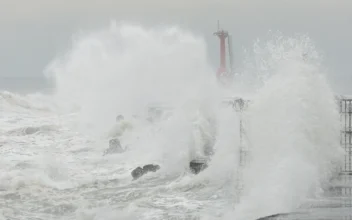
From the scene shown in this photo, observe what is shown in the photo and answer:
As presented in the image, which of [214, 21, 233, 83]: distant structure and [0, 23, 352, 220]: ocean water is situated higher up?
[214, 21, 233, 83]: distant structure

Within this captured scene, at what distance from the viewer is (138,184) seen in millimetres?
12344

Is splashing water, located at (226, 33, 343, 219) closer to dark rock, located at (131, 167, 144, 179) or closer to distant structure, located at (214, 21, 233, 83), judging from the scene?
dark rock, located at (131, 167, 144, 179)

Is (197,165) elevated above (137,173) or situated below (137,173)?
above

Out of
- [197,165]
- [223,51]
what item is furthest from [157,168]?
[223,51]

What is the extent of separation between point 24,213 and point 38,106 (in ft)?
109

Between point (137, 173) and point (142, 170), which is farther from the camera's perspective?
point (142, 170)

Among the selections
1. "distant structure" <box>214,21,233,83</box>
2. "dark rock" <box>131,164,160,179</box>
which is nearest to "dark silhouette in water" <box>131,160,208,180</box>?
"dark rock" <box>131,164,160,179</box>

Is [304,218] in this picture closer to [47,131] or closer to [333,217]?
[333,217]

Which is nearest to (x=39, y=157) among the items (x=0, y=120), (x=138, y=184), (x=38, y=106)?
(x=138, y=184)

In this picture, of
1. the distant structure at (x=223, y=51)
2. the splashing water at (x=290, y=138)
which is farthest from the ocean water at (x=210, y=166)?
the distant structure at (x=223, y=51)

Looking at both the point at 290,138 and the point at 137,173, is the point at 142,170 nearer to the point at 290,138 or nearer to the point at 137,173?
the point at 137,173

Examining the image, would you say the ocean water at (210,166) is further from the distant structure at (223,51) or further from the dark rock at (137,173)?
the distant structure at (223,51)

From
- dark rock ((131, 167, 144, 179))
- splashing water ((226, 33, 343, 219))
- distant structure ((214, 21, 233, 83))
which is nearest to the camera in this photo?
splashing water ((226, 33, 343, 219))

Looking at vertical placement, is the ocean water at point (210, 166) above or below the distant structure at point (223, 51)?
below
